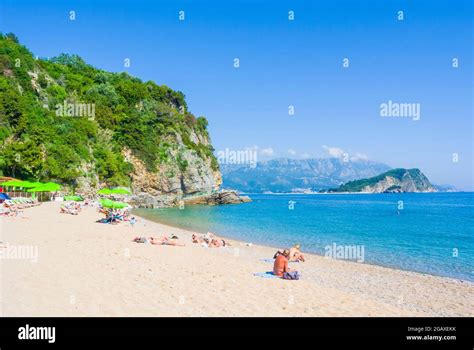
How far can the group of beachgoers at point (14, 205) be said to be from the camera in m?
27.8

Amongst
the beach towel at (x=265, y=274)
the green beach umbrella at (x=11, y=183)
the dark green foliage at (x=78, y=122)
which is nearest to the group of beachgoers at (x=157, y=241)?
the beach towel at (x=265, y=274)

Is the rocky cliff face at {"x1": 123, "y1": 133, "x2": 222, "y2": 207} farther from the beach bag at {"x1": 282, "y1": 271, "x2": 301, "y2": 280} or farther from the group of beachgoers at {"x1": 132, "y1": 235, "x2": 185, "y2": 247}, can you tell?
the beach bag at {"x1": 282, "y1": 271, "x2": 301, "y2": 280}

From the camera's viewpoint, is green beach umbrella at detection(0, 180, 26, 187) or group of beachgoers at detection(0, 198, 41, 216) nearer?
group of beachgoers at detection(0, 198, 41, 216)

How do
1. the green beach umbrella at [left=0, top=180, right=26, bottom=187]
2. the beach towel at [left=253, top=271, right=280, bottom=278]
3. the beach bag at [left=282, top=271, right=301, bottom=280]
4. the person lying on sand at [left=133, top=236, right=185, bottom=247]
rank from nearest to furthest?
the beach bag at [left=282, top=271, right=301, bottom=280], the beach towel at [left=253, top=271, right=280, bottom=278], the person lying on sand at [left=133, top=236, right=185, bottom=247], the green beach umbrella at [left=0, top=180, right=26, bottom=187]

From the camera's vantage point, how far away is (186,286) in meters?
10.6

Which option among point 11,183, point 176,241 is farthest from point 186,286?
point 11,183

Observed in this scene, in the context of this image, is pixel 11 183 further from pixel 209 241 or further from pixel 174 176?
pixel 174 176

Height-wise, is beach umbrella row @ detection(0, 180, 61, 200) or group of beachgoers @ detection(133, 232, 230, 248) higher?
beach umbrella row @ detection(0, 180, 61, 200)

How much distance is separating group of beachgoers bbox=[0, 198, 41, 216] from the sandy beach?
11.2 m

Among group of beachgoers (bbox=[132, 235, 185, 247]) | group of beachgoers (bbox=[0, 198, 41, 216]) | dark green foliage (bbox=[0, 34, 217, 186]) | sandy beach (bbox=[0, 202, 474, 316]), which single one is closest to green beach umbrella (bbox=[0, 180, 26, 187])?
group of beachgoers (bbox=[0, 198, 41, 216])

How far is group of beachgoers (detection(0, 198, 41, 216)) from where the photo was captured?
27797mm

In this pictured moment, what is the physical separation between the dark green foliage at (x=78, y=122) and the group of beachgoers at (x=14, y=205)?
1179cm

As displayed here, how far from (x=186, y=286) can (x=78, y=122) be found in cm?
6434
